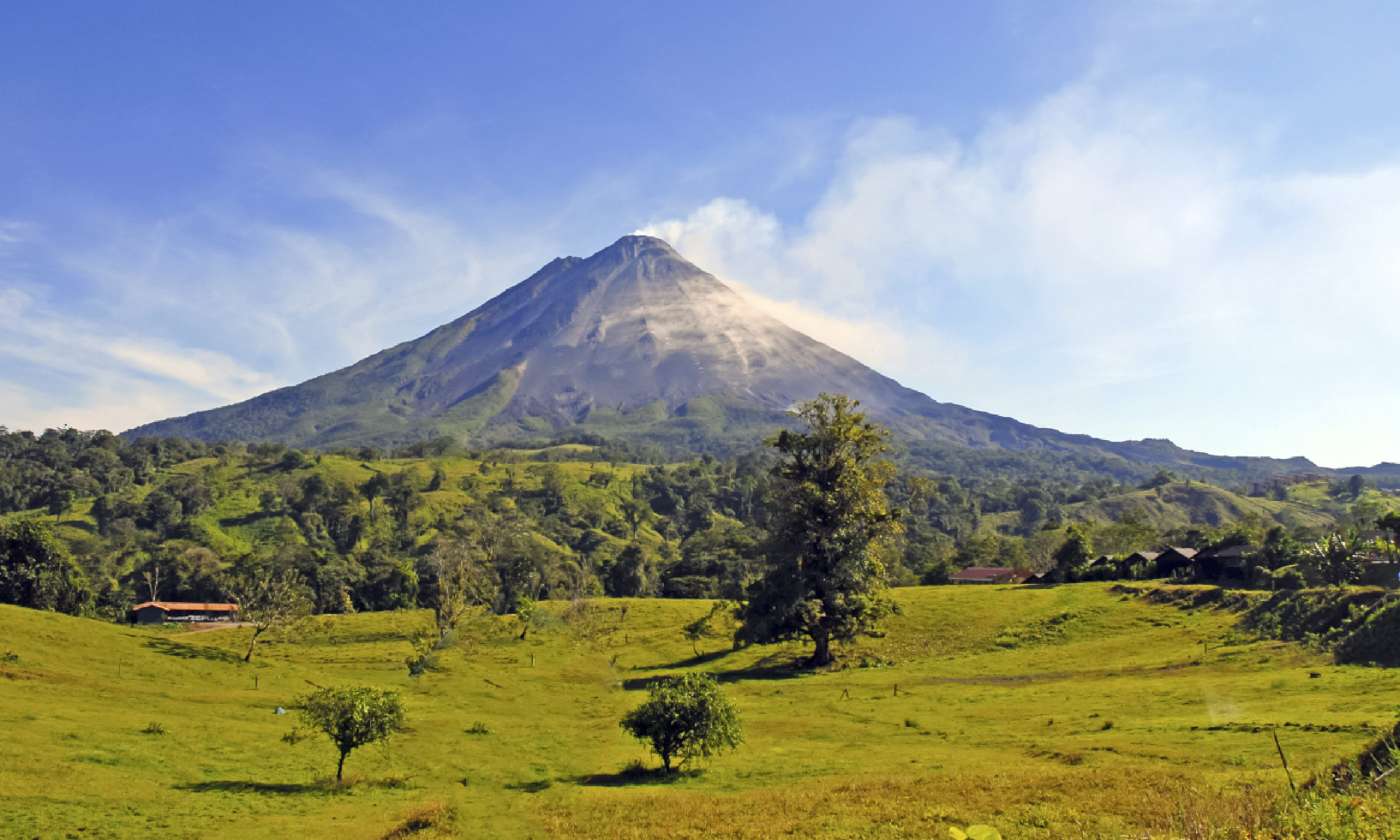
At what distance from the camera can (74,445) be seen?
19525cm

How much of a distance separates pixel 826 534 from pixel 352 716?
32762mm

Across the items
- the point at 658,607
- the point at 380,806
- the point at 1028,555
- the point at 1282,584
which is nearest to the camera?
the point at 380,806

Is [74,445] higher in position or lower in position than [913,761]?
higher

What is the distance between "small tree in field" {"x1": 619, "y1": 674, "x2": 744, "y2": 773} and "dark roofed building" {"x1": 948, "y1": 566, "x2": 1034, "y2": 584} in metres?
91.6

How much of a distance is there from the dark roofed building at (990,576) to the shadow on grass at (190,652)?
92.7 meters

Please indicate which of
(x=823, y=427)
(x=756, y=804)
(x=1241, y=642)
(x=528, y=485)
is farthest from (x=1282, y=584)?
(x=528, y=485)

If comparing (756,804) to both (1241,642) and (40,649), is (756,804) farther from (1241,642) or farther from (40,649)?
(40,649)

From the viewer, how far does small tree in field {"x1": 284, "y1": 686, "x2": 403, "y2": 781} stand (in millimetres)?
25828

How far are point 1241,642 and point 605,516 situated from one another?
154 m

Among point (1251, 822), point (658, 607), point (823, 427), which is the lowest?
point (658, 607)

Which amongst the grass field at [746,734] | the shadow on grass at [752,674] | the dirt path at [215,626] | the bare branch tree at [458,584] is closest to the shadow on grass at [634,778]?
the grass field at [746,734]

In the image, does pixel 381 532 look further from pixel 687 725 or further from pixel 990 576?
pixel 687 725

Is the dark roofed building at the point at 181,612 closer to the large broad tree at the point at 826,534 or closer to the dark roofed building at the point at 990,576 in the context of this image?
the large broad tree at the point at 826,534

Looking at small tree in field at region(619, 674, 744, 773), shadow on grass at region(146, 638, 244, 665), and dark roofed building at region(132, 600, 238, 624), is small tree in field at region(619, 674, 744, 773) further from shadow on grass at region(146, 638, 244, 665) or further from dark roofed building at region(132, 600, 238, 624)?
dark roofed building at region(132, 600, 238, 624)
